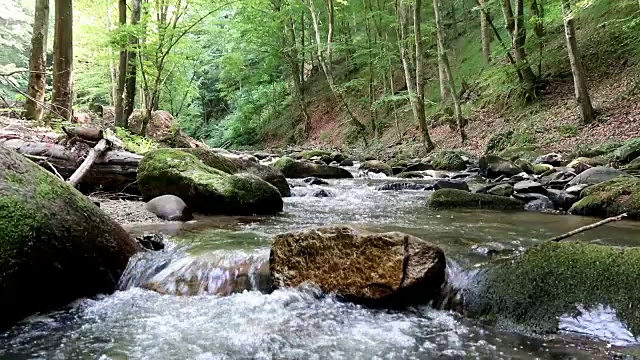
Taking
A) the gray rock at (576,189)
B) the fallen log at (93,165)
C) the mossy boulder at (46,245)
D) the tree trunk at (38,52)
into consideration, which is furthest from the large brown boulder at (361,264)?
the tree trunk at (38,52)

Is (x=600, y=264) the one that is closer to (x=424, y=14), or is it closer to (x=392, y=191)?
(x=392, y=191)

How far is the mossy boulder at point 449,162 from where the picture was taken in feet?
45.5

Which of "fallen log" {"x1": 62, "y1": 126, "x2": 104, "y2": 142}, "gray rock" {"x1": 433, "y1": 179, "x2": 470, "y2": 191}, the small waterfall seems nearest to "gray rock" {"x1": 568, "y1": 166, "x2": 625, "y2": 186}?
"gray rock" {"x1": 433, "y1": 179, "x2": 470, "y2": 191}

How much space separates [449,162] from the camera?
1412cm

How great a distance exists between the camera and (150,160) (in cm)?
784

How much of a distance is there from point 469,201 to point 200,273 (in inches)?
203

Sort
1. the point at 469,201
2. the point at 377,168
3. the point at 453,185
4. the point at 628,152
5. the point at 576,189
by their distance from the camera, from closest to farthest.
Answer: the point at 576,189
the point at 469,201
the point at 453,185
the point at 628,152
the point at 377,168

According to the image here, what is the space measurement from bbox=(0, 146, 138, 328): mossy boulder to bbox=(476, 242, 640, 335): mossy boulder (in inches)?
122

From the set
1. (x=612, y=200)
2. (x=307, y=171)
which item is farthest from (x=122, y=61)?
(x=612, y=200)

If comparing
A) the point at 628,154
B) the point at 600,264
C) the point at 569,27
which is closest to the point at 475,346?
the point at 600,264

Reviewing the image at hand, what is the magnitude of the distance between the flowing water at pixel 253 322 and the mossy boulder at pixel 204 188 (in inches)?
68.8

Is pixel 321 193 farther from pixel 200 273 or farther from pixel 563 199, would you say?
pixel 200 273

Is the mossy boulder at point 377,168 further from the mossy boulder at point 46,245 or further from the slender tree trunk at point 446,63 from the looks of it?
the mossy boulder at point 46,245

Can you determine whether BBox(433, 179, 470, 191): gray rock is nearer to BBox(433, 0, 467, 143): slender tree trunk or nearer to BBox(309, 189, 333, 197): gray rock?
BBox(309, 189, 333, 197): gray rock
